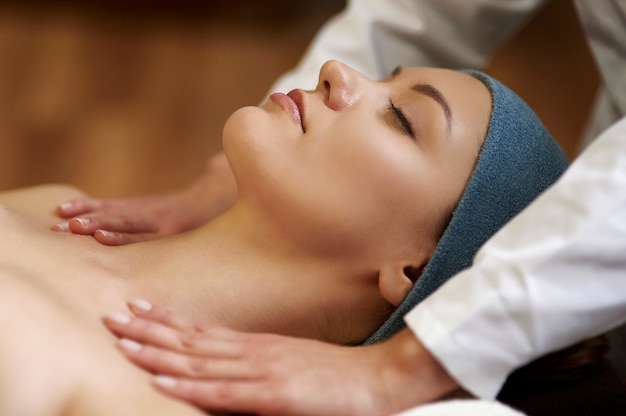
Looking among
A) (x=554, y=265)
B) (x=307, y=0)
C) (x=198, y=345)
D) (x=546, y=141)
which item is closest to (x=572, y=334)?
(x=554, y=265)

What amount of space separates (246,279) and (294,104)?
276 millimetres

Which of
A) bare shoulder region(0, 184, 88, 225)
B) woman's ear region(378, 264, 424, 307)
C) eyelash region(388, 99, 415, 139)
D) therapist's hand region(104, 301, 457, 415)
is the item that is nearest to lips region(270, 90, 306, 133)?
eyelash region(388, 99, 415, 139)

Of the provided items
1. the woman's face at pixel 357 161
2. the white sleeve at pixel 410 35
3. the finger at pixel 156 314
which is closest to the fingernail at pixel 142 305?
the finger at pixel 156 314

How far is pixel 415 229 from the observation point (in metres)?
1.25

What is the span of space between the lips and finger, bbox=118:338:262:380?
0.38 meters

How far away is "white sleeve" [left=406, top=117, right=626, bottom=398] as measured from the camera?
3.40 feet

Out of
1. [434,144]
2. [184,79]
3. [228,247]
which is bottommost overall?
[184,79]

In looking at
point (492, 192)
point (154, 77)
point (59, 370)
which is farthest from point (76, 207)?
point (154, 77)

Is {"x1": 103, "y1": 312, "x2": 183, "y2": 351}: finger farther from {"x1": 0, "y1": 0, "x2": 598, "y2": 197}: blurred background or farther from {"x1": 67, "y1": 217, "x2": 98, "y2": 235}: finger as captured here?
{"x1": 0, "y1": 0, "x2": 598, "y2": 197}: blurred background

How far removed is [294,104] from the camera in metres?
1.28

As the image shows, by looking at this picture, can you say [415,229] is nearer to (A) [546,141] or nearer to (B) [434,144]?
(B) [434,144]

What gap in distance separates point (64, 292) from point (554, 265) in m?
0.65

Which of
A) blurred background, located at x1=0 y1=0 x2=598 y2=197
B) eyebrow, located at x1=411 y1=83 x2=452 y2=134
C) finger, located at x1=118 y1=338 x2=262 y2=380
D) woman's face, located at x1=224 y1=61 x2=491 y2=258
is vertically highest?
eyebrow, located at x1=411 y1=83 x2=452 y2=134

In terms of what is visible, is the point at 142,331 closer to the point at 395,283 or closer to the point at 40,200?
the point at 395,283
